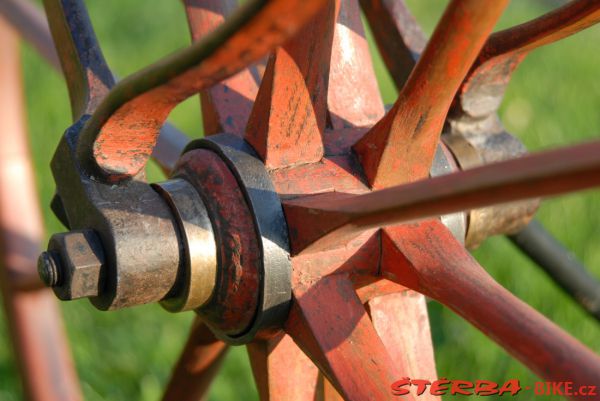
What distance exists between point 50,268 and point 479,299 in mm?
356

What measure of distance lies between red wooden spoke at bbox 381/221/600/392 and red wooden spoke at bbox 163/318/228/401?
0.34 m

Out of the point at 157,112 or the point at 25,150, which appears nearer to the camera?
the point at 157,112

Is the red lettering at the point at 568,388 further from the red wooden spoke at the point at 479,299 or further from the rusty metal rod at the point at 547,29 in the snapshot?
the rusty metal rod at the point at 547,29

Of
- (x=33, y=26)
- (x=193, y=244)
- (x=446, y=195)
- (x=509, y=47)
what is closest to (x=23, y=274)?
(x=33, y=26)

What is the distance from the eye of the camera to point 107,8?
315 centimetres

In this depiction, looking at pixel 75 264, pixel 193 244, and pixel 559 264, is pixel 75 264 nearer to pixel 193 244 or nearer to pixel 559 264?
pixel 193 244

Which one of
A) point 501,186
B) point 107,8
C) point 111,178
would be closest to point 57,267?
point 111,178

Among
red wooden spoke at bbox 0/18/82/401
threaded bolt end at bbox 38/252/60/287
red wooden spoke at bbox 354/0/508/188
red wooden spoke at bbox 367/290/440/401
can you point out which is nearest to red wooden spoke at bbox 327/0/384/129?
red wooden spoke at bbox 354/0/508/188

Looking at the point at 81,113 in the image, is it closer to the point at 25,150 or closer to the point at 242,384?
the point at 25,150

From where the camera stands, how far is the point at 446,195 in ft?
1.97

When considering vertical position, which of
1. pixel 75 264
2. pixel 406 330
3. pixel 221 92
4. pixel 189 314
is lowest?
pixel 189 314

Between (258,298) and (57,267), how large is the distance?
0.17m

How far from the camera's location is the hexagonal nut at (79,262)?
75 cm

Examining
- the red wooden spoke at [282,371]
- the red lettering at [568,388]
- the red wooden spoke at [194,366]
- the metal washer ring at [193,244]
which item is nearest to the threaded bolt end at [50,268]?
the metal washer ring at [193,244]
